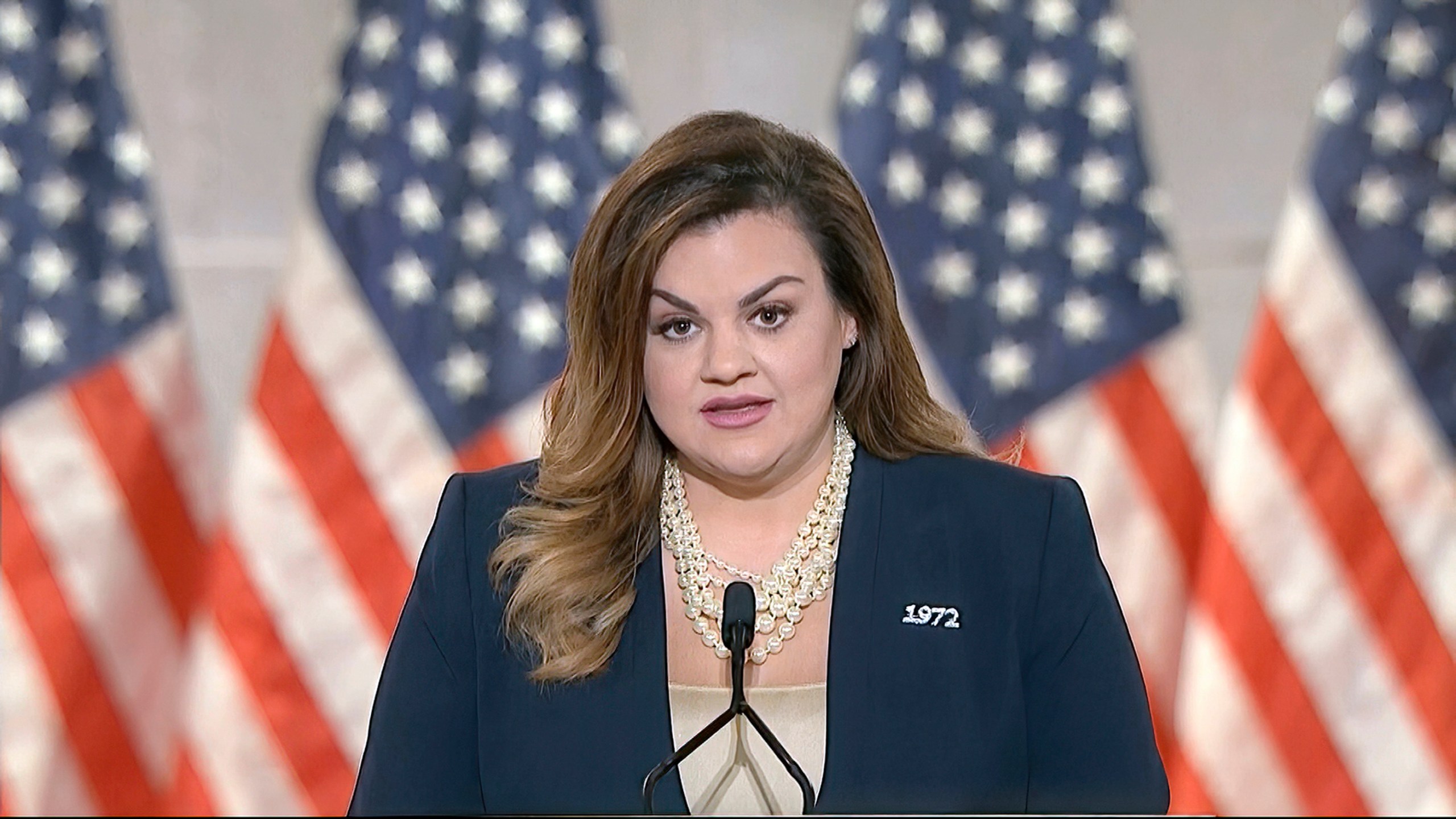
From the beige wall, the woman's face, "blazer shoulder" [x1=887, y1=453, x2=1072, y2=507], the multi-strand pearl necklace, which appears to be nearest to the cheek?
the woman's face

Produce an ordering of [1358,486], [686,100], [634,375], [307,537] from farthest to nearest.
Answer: [686,100]
[307,537]
[1358,486]
[634,375]

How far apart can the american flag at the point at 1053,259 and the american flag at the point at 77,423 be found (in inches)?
57.0

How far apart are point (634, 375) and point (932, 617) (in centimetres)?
43

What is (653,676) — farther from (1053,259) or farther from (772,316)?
(1053,259)

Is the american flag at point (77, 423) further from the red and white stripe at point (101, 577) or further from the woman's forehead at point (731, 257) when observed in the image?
the woman's forehead at point (731, 257)

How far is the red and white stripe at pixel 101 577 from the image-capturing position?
2916 mm

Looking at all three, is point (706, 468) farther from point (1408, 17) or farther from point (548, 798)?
point (1408, 17)

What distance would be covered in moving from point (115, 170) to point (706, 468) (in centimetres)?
176

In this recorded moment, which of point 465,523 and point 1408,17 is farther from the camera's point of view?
point 1408,17

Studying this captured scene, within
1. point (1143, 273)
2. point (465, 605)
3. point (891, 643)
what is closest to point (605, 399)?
point (465, 605)

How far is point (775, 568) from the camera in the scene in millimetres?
1732

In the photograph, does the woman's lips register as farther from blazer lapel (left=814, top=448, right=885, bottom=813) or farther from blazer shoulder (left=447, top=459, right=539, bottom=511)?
blazer shoulder (left=447, top=459, right=539, bottom=511)

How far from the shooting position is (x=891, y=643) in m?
1.63

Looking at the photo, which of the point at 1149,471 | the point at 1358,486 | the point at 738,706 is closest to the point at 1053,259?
the point at 1149,471
